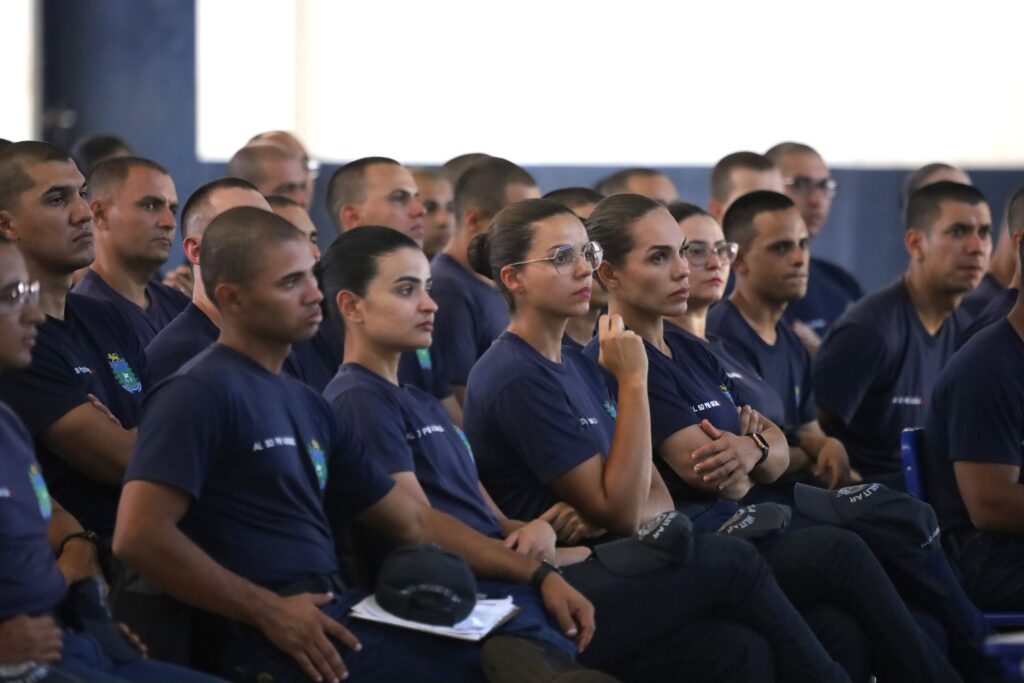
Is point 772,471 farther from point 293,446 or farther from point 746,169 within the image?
point 746,169

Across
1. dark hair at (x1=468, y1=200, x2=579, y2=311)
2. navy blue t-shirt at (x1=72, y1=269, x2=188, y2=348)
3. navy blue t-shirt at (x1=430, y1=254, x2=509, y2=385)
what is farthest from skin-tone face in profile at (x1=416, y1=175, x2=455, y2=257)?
dark hair at (x1=468, y1=200, x2=579, y2=311)

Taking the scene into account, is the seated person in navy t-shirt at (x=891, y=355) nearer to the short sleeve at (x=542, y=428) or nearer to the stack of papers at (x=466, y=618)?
the short sleeve at (x=542, y=428)

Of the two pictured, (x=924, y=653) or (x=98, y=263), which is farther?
(x=98, y=263)

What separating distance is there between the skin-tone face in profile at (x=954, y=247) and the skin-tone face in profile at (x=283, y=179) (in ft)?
7.53

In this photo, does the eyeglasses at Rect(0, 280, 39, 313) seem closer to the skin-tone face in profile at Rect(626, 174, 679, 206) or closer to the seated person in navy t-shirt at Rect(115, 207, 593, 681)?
the seated person in navy t-shirt at Rect(115, 207, 593, 681)

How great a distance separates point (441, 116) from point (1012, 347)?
550cm

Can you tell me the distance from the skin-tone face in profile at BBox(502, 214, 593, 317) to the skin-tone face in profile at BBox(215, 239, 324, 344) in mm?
853

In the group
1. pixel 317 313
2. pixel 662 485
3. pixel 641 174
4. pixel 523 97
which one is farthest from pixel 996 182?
pixel 317 313

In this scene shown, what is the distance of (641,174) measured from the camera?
6.75m

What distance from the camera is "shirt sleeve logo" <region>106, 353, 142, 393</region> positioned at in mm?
3846

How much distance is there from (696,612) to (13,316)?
1.63m

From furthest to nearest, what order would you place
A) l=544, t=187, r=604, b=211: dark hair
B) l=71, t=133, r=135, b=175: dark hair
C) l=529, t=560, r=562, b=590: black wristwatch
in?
1. l=71, t=133, r=135, b=175: dark hair
2. l=544, t=187, r=604, b=211: dark hair
3. l=529, t=560, r=562, b=590: black wristwatch

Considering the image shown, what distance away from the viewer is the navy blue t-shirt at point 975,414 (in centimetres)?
415

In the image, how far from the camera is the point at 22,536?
111 inches
